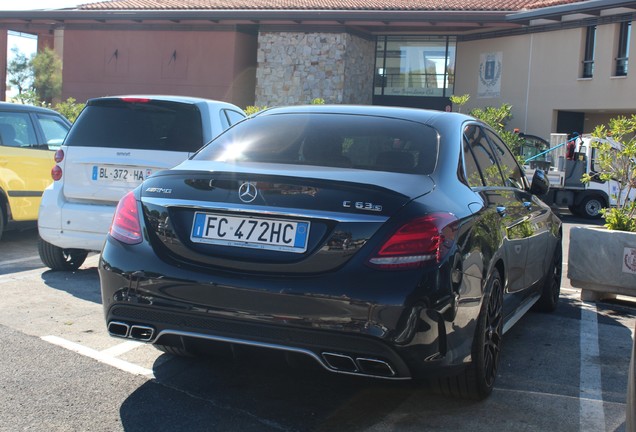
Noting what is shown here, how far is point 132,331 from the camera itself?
385 centimetres

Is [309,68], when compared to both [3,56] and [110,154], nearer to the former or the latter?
[3,56]

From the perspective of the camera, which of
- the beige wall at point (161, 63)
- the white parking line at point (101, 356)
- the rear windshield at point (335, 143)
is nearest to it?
the rear windshield at point (335, 143)

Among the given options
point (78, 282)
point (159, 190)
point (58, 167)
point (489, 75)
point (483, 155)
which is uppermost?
point (489, 75)

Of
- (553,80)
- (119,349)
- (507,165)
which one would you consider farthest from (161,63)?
(119,349)

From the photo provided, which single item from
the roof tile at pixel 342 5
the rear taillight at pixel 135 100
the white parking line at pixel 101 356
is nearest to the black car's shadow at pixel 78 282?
the white parking line at pixel 101 356

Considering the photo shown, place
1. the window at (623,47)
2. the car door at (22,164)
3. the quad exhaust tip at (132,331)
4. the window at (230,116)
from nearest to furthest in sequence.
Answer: the quad exhaust tip at (132,331) → the window at (230,116) → the car door at (22,164) → the window at (623,47)

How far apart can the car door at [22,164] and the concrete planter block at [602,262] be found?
612 cm

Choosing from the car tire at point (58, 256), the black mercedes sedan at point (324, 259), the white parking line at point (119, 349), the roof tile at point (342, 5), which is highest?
the roof tile at point (342, 5)

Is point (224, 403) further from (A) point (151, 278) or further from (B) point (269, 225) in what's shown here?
(B) point (269, 225)

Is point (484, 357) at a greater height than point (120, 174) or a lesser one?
lesser

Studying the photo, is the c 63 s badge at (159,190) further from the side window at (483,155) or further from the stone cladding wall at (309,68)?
the stone cladding wall at (309,68)

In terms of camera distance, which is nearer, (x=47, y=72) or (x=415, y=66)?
(x=415, y=66)

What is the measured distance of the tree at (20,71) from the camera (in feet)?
147

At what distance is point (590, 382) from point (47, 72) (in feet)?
136
